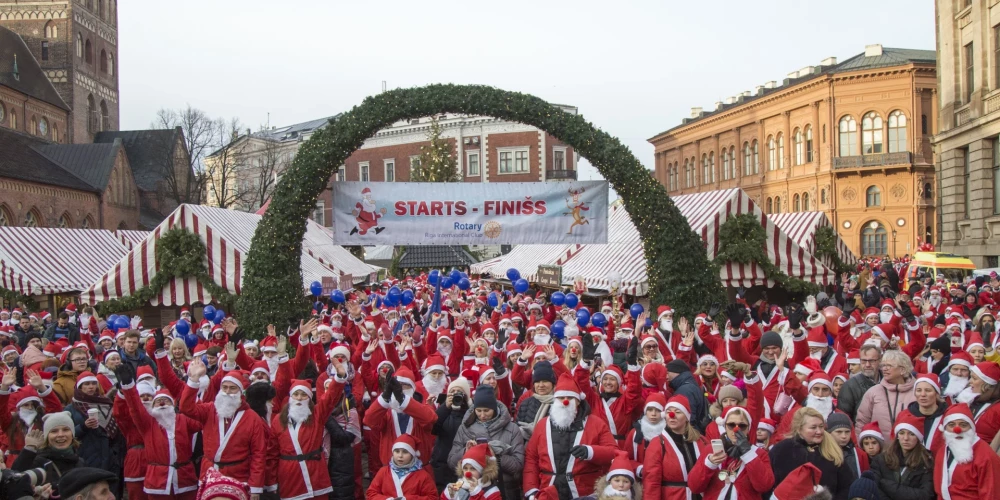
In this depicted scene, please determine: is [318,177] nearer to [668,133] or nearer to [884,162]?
[884,162]

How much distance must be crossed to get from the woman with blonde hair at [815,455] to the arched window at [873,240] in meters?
46.7

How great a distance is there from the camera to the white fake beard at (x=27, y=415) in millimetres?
6750

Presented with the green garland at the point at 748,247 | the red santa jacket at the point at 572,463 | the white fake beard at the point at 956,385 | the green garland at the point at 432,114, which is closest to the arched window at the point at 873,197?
the green garland at the point at 748,247

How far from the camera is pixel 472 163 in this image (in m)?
61.6

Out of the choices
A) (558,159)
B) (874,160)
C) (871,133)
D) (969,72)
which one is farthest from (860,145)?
(969,72)

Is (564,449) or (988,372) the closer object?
(564,449)

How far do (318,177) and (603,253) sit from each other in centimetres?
852

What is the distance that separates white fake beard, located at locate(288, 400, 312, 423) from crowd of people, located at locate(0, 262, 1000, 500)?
0.01 metres

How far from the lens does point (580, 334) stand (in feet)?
33.2

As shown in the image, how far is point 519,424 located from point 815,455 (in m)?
2.33

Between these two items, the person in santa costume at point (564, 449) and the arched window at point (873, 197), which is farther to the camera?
the arched window at point (873, 197)

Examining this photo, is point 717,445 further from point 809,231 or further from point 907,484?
point 809,231

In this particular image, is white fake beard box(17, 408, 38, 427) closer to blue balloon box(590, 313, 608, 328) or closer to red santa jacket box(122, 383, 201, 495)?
red santa jacket box(122, 383, 201, 495)

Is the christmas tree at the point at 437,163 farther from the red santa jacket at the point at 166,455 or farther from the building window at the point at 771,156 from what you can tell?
the red santa jacket at the point at 166,455
